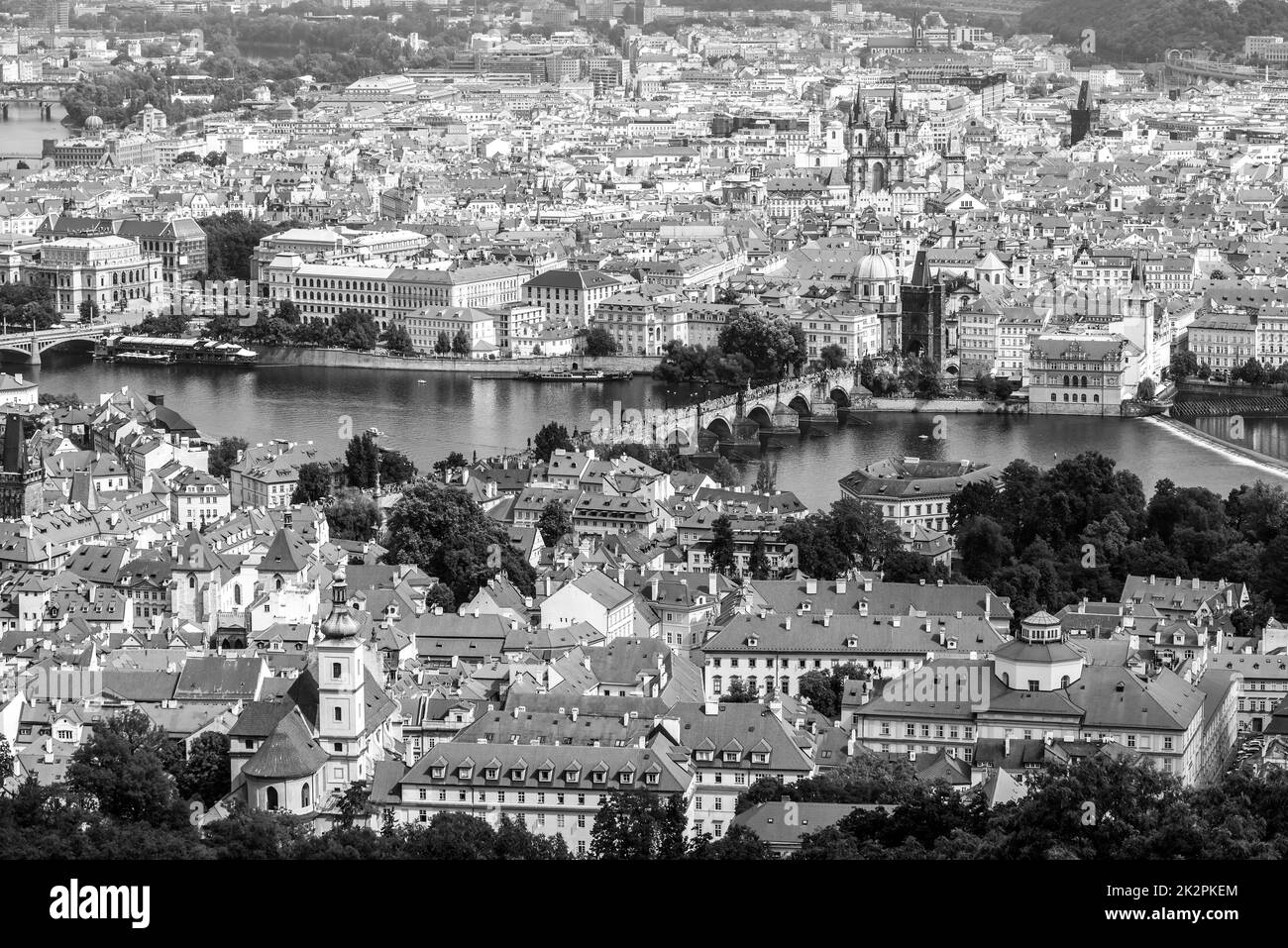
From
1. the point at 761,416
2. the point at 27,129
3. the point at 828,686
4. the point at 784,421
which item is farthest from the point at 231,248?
the point at 27,129

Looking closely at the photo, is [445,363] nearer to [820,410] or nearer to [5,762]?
[820,410]

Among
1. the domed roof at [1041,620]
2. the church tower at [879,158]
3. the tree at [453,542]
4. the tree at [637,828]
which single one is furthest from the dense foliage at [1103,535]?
the church tower at [879,158]

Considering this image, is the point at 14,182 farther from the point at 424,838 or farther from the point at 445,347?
the point at 424,838

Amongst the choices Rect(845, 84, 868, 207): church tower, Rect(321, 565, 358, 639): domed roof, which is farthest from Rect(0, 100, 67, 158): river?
Rect(321, 565, 358, 639): domed roof

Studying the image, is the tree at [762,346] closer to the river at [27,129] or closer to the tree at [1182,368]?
the tree at [1182,368]
